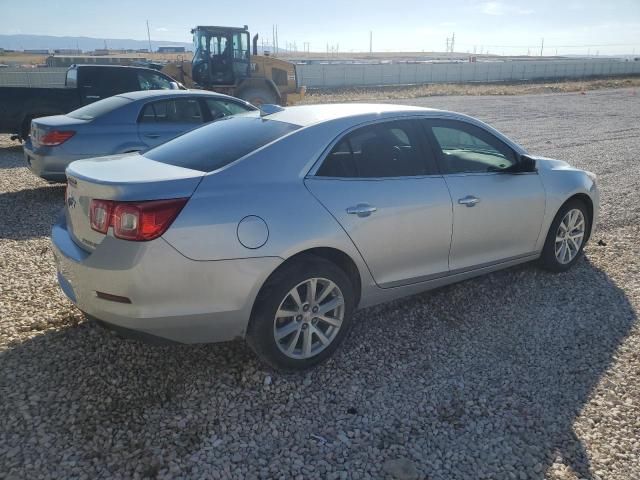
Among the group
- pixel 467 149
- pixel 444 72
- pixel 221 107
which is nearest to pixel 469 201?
pixel 467 149

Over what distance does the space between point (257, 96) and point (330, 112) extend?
1312 centimetres

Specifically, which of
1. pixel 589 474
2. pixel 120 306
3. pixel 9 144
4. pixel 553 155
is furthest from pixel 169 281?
pixel 9 144

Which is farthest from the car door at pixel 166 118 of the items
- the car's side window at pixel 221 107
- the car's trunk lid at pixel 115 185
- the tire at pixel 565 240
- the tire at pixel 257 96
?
the tire at pixel 257 96

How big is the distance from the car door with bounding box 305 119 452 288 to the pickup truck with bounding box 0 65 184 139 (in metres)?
8.70

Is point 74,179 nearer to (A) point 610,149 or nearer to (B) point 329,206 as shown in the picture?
(B) point 329,206

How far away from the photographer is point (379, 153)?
3635 millimetres

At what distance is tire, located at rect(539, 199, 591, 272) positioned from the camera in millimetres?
4715

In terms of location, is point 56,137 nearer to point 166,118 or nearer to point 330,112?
point 166,118

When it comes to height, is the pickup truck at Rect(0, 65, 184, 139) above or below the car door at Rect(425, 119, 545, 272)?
above

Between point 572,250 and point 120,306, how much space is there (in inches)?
160

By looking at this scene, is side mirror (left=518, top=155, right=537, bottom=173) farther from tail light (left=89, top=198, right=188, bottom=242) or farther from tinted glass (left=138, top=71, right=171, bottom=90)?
tinted glass (left=138, top=71, right=171, bottom=90)

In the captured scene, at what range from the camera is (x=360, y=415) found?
2.96m

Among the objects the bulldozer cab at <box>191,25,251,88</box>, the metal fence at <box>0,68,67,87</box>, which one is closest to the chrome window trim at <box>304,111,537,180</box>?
the bulldozer cab at <box>191,25,251,88</box>

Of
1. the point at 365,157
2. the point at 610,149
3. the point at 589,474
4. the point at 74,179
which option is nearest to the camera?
the point at 589,474
